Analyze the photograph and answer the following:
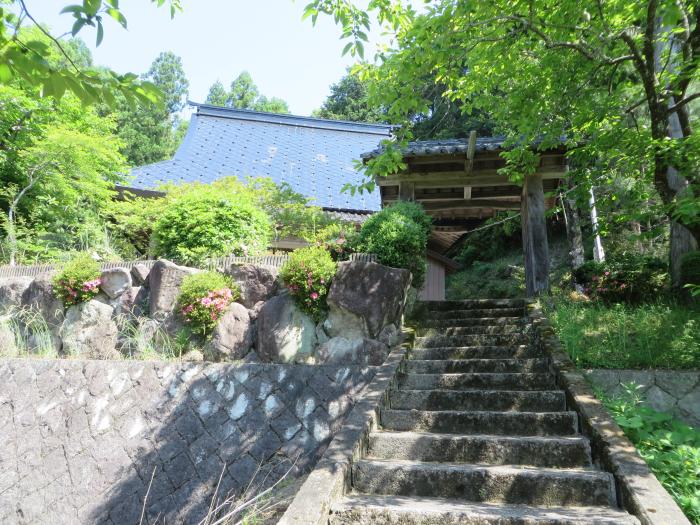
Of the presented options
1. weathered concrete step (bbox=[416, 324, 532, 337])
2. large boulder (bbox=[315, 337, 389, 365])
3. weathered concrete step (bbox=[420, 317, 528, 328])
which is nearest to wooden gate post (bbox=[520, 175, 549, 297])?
weathered concrete step (bbox=[420, 317, 528, 328])

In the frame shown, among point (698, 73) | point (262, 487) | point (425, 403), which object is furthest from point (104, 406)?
point (698, 73)

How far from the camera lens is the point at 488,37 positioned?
484cm

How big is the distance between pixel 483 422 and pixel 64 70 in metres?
3.57

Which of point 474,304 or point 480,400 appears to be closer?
point 480,400

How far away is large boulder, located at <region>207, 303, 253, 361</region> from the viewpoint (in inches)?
212

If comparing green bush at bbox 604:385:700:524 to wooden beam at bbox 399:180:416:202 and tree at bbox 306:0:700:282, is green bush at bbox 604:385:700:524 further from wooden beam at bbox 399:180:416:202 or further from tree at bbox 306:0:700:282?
wooden beam at bbox 399:180:416:202

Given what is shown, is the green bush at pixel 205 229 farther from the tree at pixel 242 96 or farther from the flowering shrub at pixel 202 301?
the tree at pixel 242 96

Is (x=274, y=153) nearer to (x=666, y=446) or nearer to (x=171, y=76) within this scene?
(x=666, y=446)

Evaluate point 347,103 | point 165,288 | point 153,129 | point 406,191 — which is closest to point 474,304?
point 406,191

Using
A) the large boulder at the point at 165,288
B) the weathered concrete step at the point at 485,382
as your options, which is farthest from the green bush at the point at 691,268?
the large boulder at the point at 165,288

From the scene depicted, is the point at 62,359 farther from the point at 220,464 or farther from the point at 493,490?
the point at 493,490

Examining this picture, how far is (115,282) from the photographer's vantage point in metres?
6.20

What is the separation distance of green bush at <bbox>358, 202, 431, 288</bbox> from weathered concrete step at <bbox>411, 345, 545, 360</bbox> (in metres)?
1.16

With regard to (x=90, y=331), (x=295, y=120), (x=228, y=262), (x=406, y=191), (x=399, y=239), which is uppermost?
(x=295, y=120)
